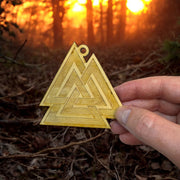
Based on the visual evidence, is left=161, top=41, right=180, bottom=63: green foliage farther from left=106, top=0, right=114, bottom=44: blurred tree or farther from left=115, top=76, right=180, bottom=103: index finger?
left=115, top=76, right=180, bottom=103: index finger

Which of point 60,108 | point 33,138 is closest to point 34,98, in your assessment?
point 33,138

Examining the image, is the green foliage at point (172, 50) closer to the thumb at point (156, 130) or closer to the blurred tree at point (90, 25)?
the blurred tree at point (90, 25)

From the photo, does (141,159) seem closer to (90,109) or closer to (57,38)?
(90,109)

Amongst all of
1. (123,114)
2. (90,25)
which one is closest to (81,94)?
(123,114)

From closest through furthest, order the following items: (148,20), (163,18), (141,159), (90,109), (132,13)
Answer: (90,109) → (141,159) → (132,13) → (148,20) → (163,18)

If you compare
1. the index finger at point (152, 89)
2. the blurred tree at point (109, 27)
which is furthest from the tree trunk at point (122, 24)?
the index finger at point (152, 89)

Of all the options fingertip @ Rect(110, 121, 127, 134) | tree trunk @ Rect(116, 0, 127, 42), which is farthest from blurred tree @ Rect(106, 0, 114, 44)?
fingertip @ Rect(110, 121, 127, 134)

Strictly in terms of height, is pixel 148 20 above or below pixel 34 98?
above

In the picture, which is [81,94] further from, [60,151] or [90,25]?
[90,25]
